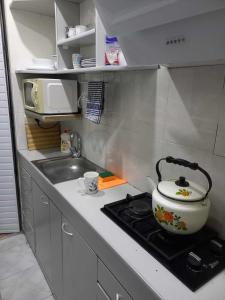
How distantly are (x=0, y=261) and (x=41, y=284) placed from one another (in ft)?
1.68

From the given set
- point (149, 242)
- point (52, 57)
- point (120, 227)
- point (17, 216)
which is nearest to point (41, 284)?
point (17, 216)

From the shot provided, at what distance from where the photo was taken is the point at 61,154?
219 cm

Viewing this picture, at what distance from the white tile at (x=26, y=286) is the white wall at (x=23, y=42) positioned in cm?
117

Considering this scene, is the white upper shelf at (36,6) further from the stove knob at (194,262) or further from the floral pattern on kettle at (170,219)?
the stove knob at (194,262)

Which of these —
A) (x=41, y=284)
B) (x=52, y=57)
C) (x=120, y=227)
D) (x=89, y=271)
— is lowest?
(x=41, y=284)

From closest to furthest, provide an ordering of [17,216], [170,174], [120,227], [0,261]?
[120,227] < [170,174] < [0,261] < [17,216]

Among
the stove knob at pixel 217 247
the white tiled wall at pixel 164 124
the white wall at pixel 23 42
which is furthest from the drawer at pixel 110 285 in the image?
the white wall at pixel 23 42

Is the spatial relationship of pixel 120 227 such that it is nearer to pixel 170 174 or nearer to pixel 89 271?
pixel 89 271

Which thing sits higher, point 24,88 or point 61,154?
point 24,88

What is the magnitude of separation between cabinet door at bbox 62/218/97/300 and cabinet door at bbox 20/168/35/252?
0.75 m

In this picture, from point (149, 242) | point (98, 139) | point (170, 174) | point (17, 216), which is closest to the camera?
point (149, 242)

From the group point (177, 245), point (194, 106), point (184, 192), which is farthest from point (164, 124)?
point (177, 245)

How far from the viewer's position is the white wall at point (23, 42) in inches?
79.5

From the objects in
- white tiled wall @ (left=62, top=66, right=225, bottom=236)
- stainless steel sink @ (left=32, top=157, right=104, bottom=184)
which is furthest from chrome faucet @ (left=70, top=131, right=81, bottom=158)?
white tiled wall @ (left=62, top=66, right=225, bottom=236)
